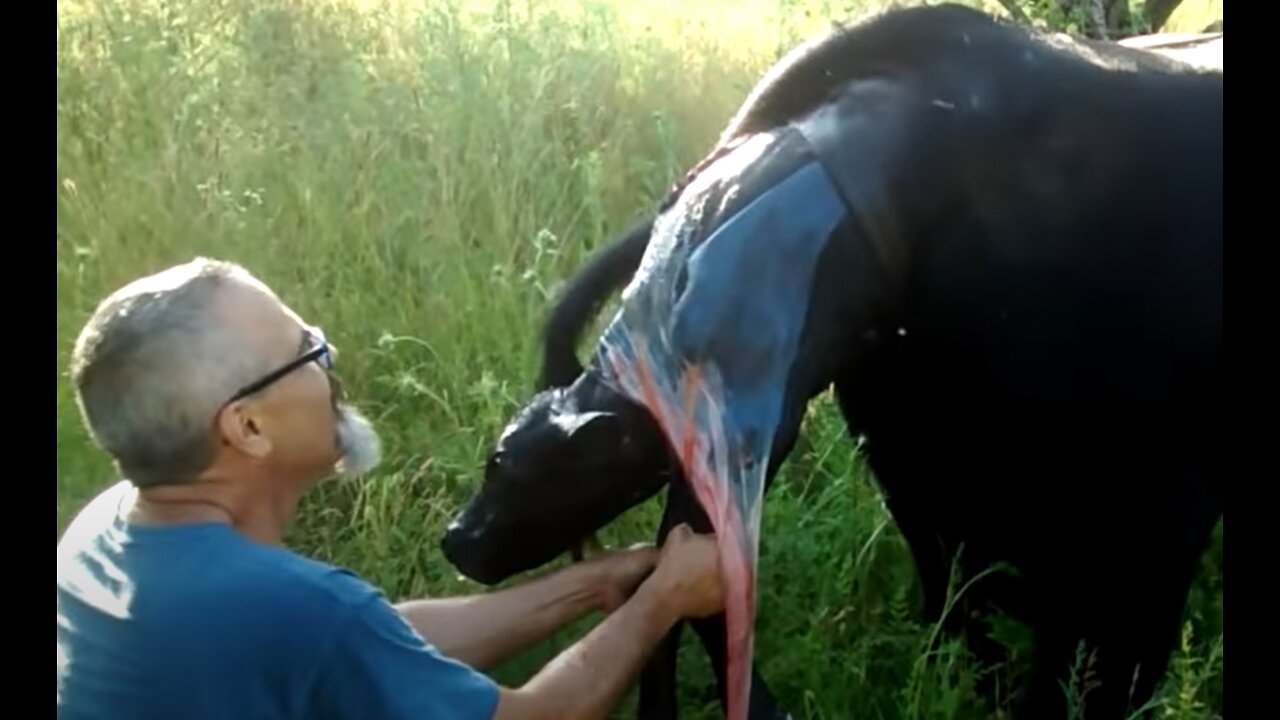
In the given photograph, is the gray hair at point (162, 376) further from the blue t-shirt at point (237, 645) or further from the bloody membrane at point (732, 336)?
the bloody membrane at point (732, 336)

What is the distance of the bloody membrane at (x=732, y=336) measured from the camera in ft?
9.85

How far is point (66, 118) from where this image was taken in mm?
6395

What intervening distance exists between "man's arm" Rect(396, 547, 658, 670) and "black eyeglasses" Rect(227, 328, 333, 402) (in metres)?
0.67

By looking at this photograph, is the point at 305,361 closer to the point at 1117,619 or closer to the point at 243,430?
the point at 243,430

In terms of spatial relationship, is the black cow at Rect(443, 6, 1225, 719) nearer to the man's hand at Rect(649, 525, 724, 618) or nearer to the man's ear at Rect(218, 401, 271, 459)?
the man's hand at Rect(649, 525, 724, 618)

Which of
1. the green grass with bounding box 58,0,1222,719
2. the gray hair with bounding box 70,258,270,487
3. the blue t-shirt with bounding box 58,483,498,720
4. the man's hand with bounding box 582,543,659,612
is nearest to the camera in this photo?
the blue t-shirt with bounding box 58,483,498,720

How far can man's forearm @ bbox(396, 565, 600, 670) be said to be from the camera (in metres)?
3.26

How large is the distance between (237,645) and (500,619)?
86 centimetres

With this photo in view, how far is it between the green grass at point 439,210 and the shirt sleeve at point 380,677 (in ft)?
4.68

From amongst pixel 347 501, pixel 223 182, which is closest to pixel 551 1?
pixel 223 182

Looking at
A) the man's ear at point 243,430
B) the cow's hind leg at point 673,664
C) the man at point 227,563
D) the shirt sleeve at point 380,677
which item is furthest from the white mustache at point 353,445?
the cow's hind leg at point 673,664

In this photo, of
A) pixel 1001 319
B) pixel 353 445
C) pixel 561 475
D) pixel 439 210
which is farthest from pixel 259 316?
pixel 439 210

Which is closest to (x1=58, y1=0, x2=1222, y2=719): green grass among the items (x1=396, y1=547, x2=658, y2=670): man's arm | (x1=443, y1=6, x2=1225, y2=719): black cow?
(x1=443, y1=6, x2=1225, y2=719): black cow

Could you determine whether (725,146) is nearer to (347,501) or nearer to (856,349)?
(856,349)
